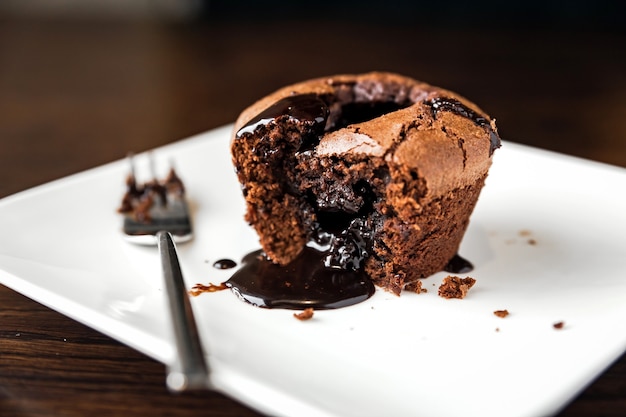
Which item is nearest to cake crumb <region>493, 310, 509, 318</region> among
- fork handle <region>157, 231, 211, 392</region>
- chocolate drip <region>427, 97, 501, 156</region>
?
chocolate drip <region>427, 97, 501, 156</region>

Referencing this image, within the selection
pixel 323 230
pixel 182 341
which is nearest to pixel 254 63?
pixel 323 230

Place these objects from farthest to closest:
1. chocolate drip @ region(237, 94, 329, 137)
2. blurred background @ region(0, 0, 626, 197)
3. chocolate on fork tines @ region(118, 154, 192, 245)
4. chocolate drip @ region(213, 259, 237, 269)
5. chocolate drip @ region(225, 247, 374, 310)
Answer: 1. blurred background @ region(0, 0, 626, 197)
2. chocolate on fork tines @ region(118, 154, 192, 245)
3. chocolate drip @ region(213, 259, 237, 269)
4. chocolate drip @ region(237, 94, 329, 137)
5. chocolate drip @ region(225, 247, 374, 310)

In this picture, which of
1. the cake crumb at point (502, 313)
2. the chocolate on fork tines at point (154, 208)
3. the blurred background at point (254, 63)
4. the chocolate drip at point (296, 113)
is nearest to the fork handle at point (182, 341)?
the chocolate on fork tines at point (154, 208)

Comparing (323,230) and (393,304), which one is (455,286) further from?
(323,230)

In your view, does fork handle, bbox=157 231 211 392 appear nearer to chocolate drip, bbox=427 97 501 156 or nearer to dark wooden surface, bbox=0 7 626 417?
dark wooden surface, bbox=0 7 626 417

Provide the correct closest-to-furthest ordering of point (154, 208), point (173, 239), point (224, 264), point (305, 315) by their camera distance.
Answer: point (305, 315) < point (224, 264) < point (173, 239) < point (154, 208)

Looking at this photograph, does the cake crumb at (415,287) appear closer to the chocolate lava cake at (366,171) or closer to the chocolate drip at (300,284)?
the chocolate lava cake at (366,171)
